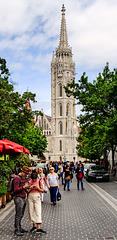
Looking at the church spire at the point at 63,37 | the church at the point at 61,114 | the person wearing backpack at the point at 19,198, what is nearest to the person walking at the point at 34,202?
the person wearing backpack at the point at 19,198

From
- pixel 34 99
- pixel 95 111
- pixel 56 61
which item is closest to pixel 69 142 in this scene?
pixel 56 61

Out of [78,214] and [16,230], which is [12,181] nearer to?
[16,230]

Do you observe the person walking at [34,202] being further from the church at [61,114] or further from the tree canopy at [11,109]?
the church at [61,114]

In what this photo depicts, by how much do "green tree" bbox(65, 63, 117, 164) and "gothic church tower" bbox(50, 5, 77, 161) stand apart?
191 ft

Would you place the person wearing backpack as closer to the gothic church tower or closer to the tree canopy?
the tree canopy

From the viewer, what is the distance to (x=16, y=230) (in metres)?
7.61

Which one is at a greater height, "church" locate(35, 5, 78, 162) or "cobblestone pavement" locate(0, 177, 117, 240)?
"church" locate(35, 5, 78, 162)

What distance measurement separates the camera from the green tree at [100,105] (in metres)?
25.3

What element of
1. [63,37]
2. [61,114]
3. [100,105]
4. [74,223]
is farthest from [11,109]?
[63,37]

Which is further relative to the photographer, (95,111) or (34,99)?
(95,111)

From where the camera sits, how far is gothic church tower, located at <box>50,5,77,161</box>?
9131 centimetres

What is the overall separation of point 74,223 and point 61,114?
3345 inches

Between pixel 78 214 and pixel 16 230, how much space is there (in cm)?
310

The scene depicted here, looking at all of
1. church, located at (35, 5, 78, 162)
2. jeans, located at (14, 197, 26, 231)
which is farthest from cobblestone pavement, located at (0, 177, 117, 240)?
church, located at (35, 5, 78, 162)
